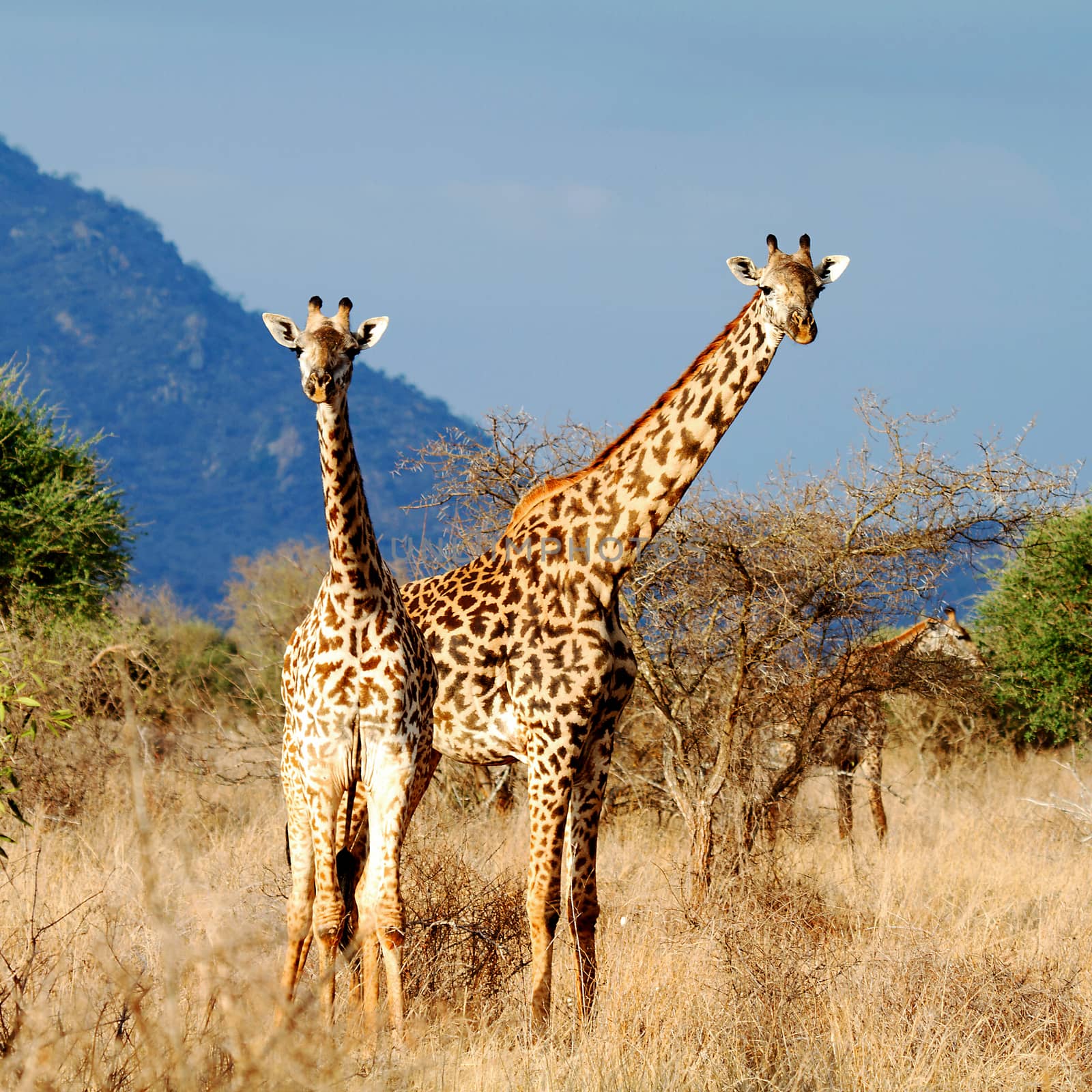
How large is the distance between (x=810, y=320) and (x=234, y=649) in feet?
70.0

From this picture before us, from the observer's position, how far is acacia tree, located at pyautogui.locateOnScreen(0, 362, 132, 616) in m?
15.4

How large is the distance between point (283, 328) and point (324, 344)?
0.38m

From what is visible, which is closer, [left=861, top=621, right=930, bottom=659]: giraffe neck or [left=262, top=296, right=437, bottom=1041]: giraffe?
→ [left=262, top=296, right=437, bottom=1041]: giraffe

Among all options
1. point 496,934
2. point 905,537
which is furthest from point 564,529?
point 905,537

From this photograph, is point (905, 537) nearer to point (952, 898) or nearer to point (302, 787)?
point (952, 898)

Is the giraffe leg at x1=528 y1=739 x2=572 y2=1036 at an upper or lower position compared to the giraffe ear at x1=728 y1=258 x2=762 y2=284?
lower

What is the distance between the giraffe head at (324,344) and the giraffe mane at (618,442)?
1400mm

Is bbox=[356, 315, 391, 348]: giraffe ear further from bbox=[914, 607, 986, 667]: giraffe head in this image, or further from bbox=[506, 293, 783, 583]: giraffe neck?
bbox=[914, 607, 986, 667]: giraffe head

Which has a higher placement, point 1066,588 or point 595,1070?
point 1066,588

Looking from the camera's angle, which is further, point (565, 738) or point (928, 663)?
point (928, 663)

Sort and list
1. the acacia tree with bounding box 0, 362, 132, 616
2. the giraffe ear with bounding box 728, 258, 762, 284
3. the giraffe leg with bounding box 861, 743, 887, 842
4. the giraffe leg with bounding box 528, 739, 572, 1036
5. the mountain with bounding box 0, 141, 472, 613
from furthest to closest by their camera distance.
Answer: the mountain with bounding box 0, 141, 472, 613
the acacia tree with bounding box 0, 362, 132, 616
the giraffe leg with bounding box 861, 743, 887, 842
the giraffe ear with bounding box 728, 258, 762, 284
the giraffe leg with bounding box 528, 739, 572, 1036

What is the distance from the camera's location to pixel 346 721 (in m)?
5.20

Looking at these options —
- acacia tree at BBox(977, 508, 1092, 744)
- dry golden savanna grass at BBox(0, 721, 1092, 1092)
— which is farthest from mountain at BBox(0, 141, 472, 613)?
dry golden savanna grass at BBox(0, 721, 1092, 1092)

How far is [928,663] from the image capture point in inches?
367
